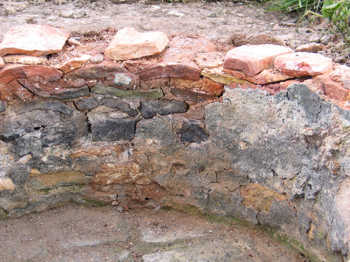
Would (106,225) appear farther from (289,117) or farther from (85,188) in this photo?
(289,117)

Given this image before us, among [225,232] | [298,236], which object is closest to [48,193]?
[225,232]

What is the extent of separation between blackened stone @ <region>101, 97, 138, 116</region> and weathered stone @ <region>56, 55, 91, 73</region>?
0.22 metres

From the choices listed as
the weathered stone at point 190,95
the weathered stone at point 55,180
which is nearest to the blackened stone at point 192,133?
the weathered stone at point 190,95

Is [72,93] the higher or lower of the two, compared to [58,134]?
higher

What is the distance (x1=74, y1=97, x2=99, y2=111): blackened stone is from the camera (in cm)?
215

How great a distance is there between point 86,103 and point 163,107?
390mm

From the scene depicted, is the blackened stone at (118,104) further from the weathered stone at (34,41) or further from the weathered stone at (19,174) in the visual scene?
the weathered stone at (19,174)

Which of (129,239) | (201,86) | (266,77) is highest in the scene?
(266,77)

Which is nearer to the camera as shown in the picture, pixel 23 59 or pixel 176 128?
pixel 23 59

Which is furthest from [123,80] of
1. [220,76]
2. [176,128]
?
[220,76]

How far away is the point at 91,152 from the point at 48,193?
35 centimetres

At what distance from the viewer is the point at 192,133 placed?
218 centimetres

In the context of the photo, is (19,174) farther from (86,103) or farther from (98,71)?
(98,71)

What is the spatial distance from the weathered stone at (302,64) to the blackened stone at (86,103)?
91 cm
